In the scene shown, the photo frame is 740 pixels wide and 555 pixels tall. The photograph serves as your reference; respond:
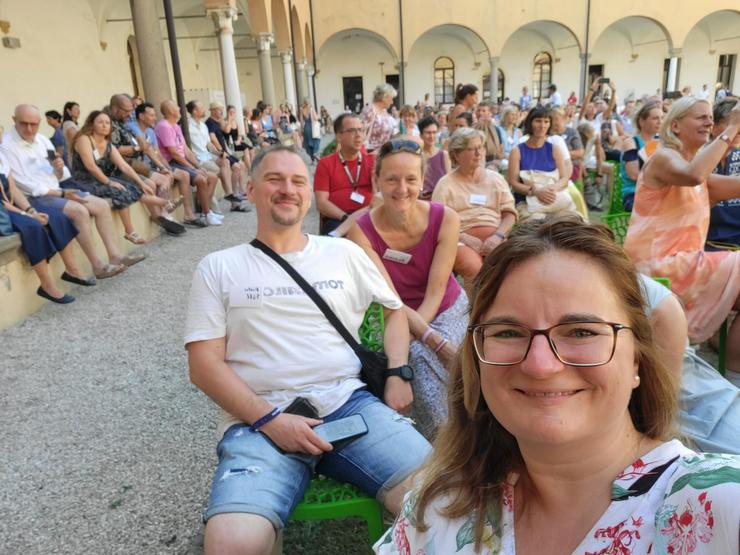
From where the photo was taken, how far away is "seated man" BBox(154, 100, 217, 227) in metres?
7.87

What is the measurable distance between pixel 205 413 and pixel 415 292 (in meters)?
1.41

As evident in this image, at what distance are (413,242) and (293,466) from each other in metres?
1.34

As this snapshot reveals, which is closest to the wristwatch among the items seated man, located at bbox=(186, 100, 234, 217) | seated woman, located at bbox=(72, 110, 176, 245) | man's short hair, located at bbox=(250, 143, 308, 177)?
man's short hair, located at bbox=(250, 143, 308, 177)

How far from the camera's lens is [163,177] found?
7.44m

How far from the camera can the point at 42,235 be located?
4652 mm

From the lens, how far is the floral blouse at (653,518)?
708 millimetres

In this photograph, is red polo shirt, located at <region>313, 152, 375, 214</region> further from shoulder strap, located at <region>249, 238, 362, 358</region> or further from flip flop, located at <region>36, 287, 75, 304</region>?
shoulder strap, located at <region>249, 238, 362, 358</region>

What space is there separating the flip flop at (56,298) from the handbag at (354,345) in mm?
3526

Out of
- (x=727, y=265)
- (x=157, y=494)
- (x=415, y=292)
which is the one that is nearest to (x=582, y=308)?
(x=415, y=292)

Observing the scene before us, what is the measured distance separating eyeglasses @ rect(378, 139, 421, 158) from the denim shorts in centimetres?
143

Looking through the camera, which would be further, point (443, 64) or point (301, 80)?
point (443, 64)

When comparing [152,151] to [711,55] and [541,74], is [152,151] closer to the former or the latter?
[541,74]

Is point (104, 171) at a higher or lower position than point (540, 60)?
lower

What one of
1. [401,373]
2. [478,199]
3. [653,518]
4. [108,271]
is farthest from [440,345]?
[108,271]
